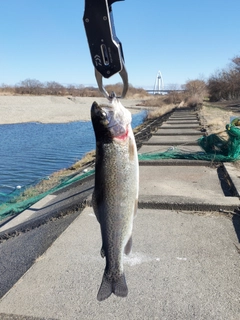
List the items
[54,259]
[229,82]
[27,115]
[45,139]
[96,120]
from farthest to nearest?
[229,82], [27,115], [45,139], [54,259], [96,120]

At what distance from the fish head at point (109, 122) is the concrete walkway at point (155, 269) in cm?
236

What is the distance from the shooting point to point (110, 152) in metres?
2.48

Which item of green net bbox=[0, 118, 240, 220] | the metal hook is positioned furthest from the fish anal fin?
green net bbox=[0, 118, 240, 220]

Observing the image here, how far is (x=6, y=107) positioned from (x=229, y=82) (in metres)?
42.2

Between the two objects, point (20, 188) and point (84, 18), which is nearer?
point (84, 18)

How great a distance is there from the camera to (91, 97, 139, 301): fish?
2473mm

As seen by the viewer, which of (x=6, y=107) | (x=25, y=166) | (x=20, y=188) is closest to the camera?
(x=20, y=188)

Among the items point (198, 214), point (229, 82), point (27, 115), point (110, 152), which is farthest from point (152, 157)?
point (229, 82)

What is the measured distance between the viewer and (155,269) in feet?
15.9

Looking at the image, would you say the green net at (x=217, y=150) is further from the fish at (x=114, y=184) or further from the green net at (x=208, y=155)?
the fish at (x=114, y=184)

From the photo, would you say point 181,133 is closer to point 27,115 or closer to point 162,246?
point 162,246

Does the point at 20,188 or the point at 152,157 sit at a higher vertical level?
the point at 152,157

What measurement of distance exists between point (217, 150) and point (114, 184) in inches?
352

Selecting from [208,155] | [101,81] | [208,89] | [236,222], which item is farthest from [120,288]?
[208,89]
